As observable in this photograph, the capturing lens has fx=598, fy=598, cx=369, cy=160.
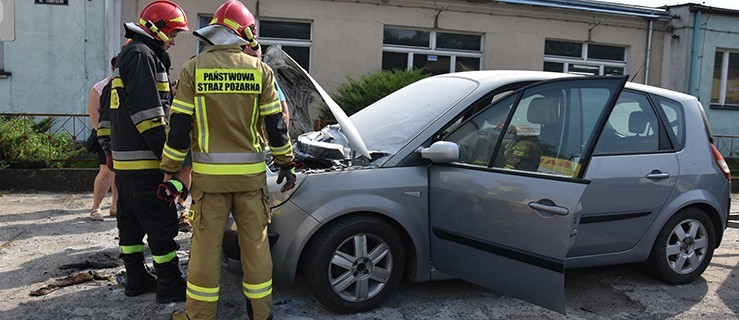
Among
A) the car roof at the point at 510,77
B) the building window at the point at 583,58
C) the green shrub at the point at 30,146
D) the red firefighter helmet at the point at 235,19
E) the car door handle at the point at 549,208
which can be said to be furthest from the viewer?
the building window at the point at 583,58

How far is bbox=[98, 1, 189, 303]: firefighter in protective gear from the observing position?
12.1ft

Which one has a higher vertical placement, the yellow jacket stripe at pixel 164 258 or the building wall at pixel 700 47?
the building wall at pixel 700 47

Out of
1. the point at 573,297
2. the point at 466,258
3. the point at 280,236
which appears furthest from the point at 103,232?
the point at 573,297

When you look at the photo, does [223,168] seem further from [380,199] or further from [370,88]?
[370,88]

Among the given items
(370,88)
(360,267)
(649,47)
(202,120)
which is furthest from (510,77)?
(649,47)

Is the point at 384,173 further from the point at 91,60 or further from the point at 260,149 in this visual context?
the point at 91,60

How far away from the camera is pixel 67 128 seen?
9492 millimetres

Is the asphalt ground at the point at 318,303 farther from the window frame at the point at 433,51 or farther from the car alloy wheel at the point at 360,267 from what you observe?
the window frame at the point at 433,51

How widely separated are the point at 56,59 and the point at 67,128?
5.05 feet

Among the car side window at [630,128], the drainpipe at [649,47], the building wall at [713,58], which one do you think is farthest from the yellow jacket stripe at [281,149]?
the building wall at [713,58]

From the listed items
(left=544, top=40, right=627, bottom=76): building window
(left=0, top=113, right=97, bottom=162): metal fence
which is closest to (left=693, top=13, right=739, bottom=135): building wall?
(left=544, top=40, right=627, bottom=76): building window

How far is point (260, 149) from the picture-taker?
3.51 metres

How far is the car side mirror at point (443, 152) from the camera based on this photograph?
3.79 m

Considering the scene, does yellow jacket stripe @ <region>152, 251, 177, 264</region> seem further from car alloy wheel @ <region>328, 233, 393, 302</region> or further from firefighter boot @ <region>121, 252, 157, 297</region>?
car alloy wheel @ <region>328, 233, 393, 302</region>
